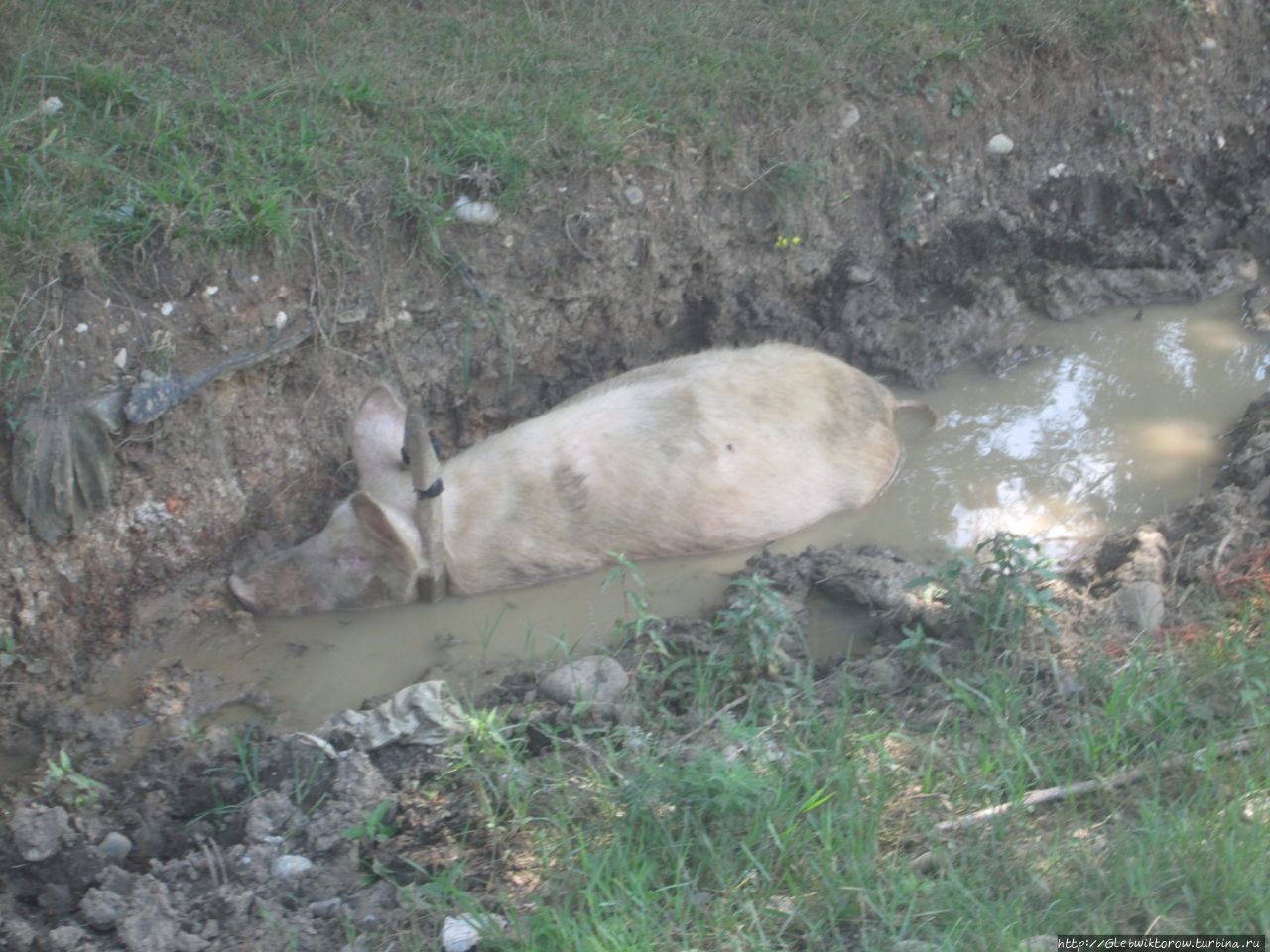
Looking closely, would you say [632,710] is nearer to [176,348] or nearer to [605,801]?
[605,801]

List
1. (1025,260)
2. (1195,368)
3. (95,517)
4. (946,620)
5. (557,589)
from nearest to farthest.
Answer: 1. (946,620)
2. (95,517)
3. (557,589)
4. (1195,368)
5. (1025,260)

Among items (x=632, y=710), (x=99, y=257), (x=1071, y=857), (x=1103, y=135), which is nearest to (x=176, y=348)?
(x=99, y=257)

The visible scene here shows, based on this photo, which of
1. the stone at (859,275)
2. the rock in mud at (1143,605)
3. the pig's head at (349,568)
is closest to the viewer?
the rock in mud at (1143,605)

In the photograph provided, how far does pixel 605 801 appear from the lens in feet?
9.80

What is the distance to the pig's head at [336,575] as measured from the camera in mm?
4375

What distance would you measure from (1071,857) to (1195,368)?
3.48 meters

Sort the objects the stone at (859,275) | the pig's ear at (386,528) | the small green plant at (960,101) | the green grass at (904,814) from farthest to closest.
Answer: the small green plant at (960,101) < the stone at (859,275) < the pig's ear at (386,528) < the green grass at (904,814)

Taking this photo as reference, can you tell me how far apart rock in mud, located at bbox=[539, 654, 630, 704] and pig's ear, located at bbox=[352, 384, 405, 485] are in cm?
128

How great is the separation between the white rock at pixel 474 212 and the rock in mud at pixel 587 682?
200 centimetres

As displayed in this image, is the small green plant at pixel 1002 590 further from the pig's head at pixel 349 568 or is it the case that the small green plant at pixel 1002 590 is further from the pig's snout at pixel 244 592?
the pig's snout at pixel 244 592

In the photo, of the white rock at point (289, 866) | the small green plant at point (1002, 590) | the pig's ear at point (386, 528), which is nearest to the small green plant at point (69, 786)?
the white rock at point (289, 866)

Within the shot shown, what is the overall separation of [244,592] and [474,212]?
1.66 m

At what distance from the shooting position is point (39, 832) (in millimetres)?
3184

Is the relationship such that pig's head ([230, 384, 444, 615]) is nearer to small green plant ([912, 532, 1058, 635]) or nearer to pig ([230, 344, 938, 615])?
pig ([230, 344, 938, 615])
